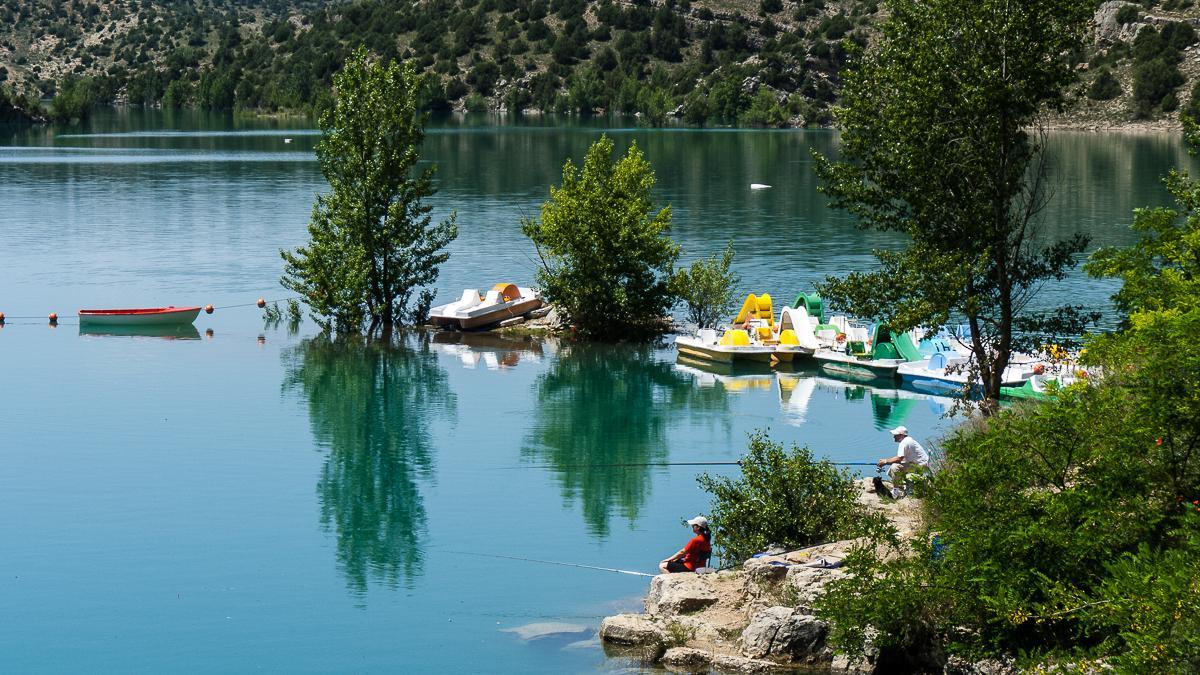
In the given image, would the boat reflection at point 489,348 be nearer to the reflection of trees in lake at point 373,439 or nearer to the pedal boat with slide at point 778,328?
the reflection of trees in lake at point 373,439

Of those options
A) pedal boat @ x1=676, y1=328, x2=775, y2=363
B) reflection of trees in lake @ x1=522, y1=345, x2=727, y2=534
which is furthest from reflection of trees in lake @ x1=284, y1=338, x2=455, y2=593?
pedal boat @ x1=676, y1=328, x2=775, y2=363

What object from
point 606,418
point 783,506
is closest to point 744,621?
point 783,506

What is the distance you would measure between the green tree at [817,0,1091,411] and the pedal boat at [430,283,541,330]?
22683 mm

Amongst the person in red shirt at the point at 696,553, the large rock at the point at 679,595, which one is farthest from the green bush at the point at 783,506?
the large rock at the point at 679,595

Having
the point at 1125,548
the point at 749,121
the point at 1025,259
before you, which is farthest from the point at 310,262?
the point at 749,121

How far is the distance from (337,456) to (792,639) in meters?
18.4

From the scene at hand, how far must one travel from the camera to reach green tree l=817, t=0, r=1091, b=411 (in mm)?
30328

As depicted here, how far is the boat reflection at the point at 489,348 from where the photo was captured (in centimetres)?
4896

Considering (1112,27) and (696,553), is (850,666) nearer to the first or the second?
(696,553)

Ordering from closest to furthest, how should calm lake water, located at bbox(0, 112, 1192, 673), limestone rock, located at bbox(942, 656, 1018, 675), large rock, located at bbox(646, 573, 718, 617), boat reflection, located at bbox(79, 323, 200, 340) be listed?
limestone rock, located at bbox(942, 656, 1018, 675)
large rock, located at bbox(646, 573, 718, 617)
calm lake water, located at bbox(0, 112, 1192, 673)
boat reflection, located at bbox(79, 323, 200, 340)

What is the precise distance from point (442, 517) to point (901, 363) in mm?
17736

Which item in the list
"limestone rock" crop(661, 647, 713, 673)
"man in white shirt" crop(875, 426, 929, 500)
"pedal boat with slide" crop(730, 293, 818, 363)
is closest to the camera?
"limestone rock" crop(661, 647, 713, 673)

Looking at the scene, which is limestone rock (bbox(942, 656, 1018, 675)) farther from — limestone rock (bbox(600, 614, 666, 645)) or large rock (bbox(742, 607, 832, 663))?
limestone rock (bbox(600, 614, 666, 645))

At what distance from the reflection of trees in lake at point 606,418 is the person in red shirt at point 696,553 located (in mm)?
4511
